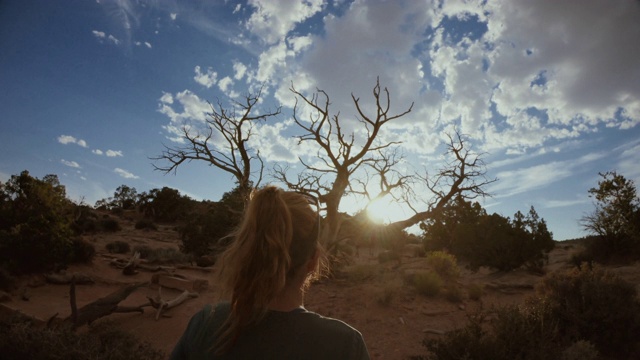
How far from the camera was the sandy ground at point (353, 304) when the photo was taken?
7988mm

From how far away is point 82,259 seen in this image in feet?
43.3

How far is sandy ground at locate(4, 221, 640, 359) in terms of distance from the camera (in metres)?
7.99

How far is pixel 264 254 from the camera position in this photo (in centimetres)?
123

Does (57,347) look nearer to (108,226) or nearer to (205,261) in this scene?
(205,261)

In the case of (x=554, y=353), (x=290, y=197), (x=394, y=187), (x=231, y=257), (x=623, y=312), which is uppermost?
(x=394, y=187)

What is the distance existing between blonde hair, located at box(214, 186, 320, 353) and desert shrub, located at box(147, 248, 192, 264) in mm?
16268

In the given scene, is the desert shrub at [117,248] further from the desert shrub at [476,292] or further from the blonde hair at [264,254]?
the blonde hair at [264,254]

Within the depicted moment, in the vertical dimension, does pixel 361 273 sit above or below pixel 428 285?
above

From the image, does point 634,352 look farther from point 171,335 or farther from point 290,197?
point 171,335

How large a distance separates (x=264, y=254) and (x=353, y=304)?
9.93 meters

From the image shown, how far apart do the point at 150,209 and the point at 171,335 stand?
32.3 meters

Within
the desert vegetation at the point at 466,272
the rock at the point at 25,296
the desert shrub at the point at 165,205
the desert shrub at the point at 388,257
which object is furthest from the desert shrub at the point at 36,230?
the desert shrub at the point at 165,205

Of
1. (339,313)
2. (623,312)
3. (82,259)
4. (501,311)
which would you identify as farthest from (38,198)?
(623,312)

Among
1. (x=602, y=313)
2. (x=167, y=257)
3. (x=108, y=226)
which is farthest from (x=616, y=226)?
(x=108, y=226)
